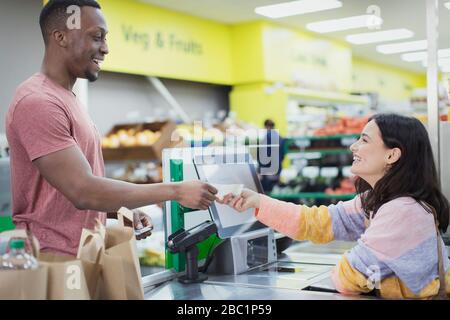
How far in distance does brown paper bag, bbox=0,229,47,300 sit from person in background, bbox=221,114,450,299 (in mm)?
865

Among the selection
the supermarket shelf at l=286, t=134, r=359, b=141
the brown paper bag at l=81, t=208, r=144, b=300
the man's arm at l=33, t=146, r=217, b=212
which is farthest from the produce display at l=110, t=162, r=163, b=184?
the brown paper bag at l=81, t=208, r=144, b=300

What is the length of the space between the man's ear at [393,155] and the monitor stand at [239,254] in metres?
0.68

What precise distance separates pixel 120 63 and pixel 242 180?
4649 millimetres

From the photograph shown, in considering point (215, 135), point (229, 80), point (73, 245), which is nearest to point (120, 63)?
point (215, 135)

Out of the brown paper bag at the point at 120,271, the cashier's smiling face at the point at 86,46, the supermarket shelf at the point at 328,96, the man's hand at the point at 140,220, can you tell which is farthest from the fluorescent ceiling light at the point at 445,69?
the supermarket shelf at the point at 328,96

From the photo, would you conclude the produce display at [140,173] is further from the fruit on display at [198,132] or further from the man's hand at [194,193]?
the man's hand at [194,193]

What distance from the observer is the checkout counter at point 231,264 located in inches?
80.4

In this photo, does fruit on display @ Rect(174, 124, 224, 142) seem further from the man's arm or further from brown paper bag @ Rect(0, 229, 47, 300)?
brown paper bag @ Rect(0, 229, 47, 300)

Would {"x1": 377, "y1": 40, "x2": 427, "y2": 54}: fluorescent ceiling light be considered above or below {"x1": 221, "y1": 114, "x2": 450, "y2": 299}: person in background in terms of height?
above

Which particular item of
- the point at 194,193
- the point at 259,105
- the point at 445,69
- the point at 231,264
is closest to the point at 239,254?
the point at 231,264

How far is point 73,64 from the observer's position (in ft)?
6.31

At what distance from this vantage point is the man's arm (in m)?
1.65

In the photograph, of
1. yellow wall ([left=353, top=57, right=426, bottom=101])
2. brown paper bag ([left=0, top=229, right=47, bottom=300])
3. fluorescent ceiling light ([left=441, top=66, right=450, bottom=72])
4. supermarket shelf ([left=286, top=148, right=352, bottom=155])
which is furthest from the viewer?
yellow wall ([left=353, top=57, right=426, bottom=101])

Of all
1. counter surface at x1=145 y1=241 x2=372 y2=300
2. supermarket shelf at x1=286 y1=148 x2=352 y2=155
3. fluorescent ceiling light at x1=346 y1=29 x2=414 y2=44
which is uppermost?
fluorescent ceiling light at x1=346 y1=29 x2=414 y2=44
